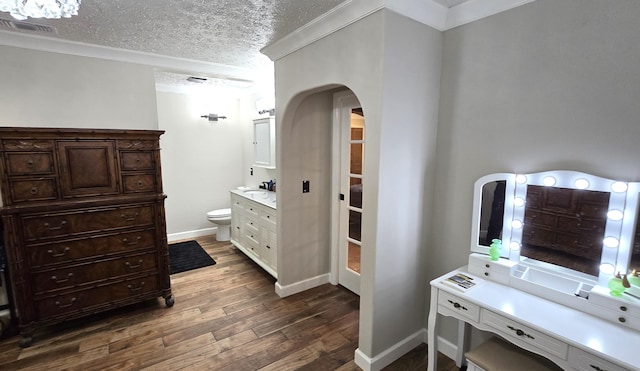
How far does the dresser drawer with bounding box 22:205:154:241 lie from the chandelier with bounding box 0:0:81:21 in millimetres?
1600

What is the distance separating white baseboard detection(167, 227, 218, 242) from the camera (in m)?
4.78

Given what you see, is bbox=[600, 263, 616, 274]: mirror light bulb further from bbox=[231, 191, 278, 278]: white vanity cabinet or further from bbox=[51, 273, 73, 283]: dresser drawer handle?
bbox=[51, 273, 73, 283]: dresser drawer handle

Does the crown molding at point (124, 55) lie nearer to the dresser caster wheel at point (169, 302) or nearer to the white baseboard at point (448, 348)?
the dresser caster wheel at point (169, 302)

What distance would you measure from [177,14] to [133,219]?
175 cm

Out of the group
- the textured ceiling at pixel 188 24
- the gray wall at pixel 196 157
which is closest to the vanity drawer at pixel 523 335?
the textured ceiling at pixel 188 24

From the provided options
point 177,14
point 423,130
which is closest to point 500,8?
point 423,130

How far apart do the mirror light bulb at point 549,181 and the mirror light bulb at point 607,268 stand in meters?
0.46

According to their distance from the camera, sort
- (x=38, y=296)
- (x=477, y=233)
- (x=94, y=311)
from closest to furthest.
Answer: (x=477, y=233) → (x=38, y=296) → (x=94, y=311)

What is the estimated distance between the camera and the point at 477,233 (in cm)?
198

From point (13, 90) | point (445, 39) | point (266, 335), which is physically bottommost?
point (266, 335)

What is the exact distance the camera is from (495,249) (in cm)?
184

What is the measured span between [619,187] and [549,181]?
0.91ft

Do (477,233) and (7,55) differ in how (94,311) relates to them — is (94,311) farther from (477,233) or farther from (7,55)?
(477,233)

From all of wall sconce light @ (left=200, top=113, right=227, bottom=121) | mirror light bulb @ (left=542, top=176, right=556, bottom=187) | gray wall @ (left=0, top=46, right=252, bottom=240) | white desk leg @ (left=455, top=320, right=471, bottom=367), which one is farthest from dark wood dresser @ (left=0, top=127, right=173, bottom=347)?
mirror light bulb @ (left=542, top=176, right=556, bottom=187)
